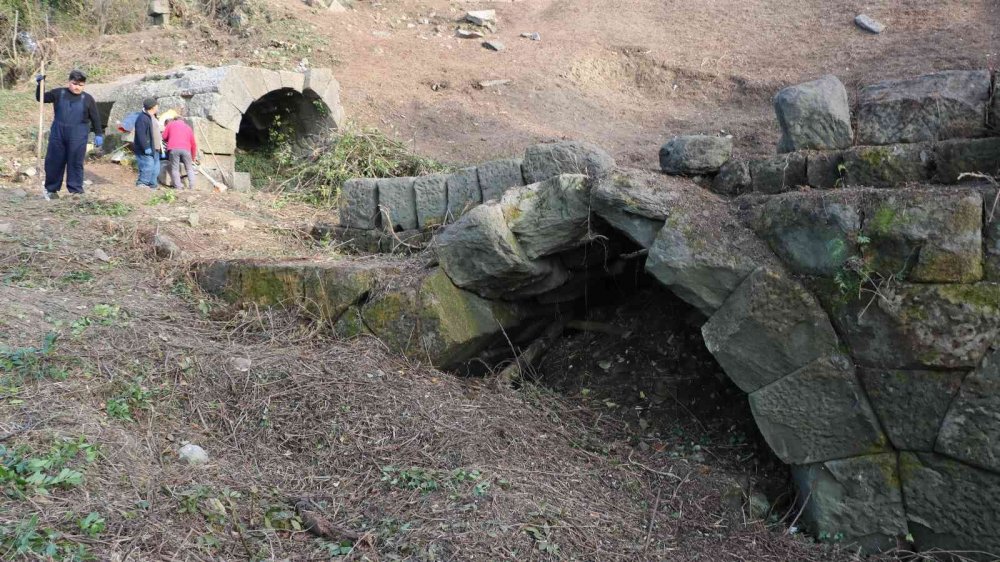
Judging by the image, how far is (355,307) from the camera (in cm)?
547

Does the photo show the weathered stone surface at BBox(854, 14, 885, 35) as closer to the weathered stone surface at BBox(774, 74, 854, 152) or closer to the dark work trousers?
the weathered stone surface at BBox(774, 74, 854, 152)

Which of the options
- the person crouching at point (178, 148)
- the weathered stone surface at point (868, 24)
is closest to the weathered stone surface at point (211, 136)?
the person crouching at point (178, 148)

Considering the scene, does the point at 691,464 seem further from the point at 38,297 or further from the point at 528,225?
the point at 38,297

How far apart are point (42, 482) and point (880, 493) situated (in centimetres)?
397

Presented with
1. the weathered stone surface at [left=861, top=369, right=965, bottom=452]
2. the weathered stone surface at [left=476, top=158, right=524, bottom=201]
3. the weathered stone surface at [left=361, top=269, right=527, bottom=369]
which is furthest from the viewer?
the weathered stone surface at [left=476, top=158, right=524, bottom=201]

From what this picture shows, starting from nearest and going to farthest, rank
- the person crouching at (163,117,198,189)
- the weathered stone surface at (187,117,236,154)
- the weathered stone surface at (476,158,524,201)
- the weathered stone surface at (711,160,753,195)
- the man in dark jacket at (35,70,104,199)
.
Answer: the weathered stone surface at (711,160,753,195) < the weathered stone surface at (476,158,524,201) < the man in dark jacket at (35,70,104,199) < the person crouching at (163,117,198,189) < the weathered stone surface at (187,117,236,154)

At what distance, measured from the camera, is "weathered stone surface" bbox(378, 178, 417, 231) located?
6359mm

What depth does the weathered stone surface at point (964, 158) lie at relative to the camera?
3951mm

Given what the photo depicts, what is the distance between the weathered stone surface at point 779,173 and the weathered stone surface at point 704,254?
36 centimetres

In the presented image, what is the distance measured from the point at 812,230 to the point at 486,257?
6.63ft

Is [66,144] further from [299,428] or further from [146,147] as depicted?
[299,428]

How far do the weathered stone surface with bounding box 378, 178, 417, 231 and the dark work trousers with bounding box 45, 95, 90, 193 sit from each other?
3.71 meters

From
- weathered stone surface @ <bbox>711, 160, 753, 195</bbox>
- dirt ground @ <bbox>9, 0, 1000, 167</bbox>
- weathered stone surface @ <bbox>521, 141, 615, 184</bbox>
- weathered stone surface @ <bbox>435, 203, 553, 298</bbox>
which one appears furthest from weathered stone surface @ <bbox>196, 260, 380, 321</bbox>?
dirt ground @ <bbox>9, 0, 1000, 167</bbox>

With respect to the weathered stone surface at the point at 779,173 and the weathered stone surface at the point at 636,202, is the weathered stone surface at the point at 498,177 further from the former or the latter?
the weathered stone surface at the point at 779,173
